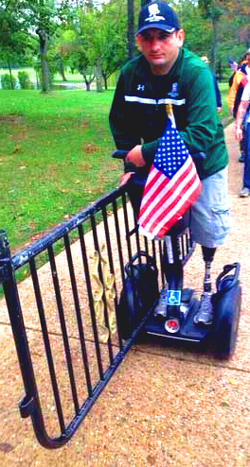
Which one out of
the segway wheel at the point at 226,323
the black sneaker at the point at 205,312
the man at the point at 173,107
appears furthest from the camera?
the black sneaker at the point at 205,312

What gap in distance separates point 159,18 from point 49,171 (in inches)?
238

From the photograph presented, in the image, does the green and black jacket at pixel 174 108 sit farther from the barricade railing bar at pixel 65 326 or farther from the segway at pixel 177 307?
the barricade railing bar at pixel 65 326

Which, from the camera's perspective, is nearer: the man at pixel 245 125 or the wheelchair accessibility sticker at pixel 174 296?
the wheelchair accessibility sticker at pixel 174 296

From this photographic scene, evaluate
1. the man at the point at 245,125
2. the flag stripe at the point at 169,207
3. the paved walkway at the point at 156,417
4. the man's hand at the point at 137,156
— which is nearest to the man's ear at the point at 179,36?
the man's hand at the point at 137,156

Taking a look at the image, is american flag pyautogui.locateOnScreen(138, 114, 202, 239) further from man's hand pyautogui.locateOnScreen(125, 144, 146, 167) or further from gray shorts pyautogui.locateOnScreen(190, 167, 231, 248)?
gray shorts pyautogui.locateOnScreen(190, 167, 231, 248)

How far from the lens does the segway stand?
277 centimetres

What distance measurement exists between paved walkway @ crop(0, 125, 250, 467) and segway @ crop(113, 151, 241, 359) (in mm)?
150

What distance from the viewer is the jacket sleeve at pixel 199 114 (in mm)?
2334

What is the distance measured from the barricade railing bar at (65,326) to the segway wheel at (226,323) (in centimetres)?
46

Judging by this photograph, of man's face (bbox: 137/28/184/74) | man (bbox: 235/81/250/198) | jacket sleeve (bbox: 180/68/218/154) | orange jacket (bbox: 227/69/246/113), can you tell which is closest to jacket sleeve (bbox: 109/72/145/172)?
man's face (bbox: 137/28/184/74)

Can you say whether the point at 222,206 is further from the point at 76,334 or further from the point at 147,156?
the point at 76,334

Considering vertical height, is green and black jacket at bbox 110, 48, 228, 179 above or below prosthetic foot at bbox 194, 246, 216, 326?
above

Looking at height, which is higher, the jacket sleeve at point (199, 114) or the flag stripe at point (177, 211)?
the jacket sleeve at point (199, 114)

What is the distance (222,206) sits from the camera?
2.79m
